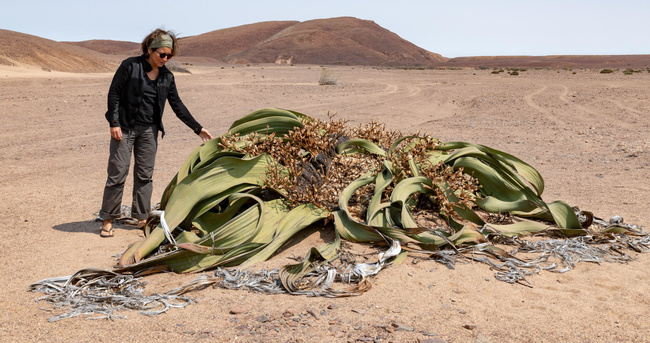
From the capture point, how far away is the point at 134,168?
3678 millimetres

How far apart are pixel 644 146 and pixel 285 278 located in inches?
254

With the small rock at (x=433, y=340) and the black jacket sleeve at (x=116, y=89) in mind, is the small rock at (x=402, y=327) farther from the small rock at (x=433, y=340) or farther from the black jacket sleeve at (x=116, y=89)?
the black jacket sleeve at (x=116, y=89)

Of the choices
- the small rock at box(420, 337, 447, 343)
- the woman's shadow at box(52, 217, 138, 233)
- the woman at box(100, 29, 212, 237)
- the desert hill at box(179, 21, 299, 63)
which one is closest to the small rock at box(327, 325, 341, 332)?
the small rock at box(420, 337, 447, 343)

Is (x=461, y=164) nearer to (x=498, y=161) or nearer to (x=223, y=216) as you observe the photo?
(x=498, y=161)

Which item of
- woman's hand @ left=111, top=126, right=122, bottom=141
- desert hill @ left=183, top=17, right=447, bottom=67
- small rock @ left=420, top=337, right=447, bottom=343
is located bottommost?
small rock @ left=420, top=337, right=447, bottom=343

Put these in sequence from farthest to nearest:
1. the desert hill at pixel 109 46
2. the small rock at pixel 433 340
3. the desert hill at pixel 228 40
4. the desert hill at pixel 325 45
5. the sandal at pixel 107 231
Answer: the desert hill at pixel 109 46, the desert hill at pixel 228 40, the desert hill at pixel 325 45, the sandal at pixel 107 231, the small rock at pixel 433 340

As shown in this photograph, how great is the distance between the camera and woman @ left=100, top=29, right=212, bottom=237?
11.4 feet

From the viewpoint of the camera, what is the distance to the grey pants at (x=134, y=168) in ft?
11.7

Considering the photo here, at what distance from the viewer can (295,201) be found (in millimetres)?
3314

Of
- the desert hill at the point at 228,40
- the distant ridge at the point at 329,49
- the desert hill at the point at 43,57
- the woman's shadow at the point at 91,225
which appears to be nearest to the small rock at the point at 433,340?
the woman's shadow at the point at 91,225

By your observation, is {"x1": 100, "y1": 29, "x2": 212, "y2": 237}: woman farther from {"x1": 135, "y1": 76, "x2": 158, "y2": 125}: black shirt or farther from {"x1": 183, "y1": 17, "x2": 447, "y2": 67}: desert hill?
{"x1": 183, "y1": 17, "x2": 447, "y2": 67}: desert hill

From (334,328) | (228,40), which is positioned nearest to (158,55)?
(334,328)

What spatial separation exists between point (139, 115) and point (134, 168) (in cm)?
38

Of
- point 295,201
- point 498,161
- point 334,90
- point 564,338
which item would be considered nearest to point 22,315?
point 295,201
